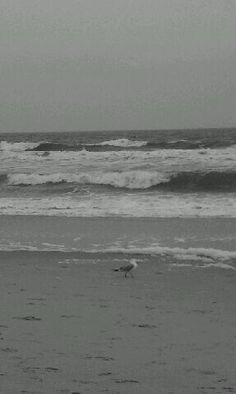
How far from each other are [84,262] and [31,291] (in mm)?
1568

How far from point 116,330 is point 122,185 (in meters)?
14.5

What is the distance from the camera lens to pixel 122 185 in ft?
62.1

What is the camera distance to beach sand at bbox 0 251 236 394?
11.6 ft

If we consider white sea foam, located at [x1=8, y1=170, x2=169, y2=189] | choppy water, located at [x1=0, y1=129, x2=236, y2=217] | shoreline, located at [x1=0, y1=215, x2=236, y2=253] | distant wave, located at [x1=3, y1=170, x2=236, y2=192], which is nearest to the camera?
shoreline, located at [x1=0, y1=215, x2=236, y2=253]

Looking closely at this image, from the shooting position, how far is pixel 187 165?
22.8 meters

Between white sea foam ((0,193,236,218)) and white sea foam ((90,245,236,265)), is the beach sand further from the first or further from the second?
white sea foam ((0,193,236,218))

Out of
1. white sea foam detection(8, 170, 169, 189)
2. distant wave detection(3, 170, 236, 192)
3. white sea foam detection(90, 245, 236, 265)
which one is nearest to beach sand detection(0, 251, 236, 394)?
white sea foam detection(90, 245, 236, 265)

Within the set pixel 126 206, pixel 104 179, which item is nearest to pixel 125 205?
pixel 126 206

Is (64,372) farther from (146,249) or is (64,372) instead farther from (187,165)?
(187,165)

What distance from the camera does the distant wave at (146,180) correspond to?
59.4 ft

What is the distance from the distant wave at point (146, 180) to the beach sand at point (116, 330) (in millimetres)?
11123

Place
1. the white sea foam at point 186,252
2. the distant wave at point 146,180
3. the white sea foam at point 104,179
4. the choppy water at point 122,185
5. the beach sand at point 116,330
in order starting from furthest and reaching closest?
Result: the white sea foam at point 104,179
the distant wave at point 146,180
the choppy water at point 122,185
the white sea foam at point 186,252
the beach sand at point 116,330

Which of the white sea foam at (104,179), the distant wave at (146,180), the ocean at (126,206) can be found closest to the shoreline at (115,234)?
the ocean at (126,206)

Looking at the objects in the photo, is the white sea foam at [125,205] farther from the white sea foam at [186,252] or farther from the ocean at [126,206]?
the white sea foam at [186,252]
